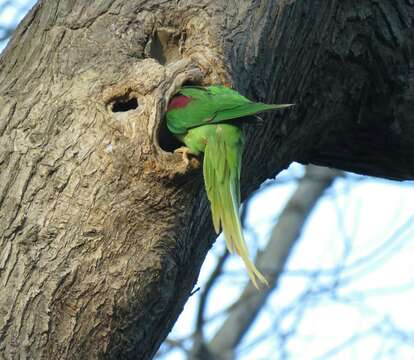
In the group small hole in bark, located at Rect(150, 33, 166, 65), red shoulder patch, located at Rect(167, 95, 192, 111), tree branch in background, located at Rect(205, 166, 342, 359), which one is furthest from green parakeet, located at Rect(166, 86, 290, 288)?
tree branch in background, located at Rect(205, 166, 342, 359)

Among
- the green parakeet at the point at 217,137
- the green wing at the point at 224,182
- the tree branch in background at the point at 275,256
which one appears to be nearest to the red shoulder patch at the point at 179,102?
the green parakeet at the point at 217,137

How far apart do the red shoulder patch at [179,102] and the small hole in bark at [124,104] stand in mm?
123

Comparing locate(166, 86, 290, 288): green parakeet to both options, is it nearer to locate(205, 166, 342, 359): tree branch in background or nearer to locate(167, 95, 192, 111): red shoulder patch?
locate(167, 95, 192, 111): red shoulder patch

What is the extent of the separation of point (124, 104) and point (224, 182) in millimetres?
452

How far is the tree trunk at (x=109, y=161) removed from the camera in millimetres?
2654

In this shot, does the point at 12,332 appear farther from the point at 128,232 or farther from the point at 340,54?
the point at 340,54

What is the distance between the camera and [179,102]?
2840 mm

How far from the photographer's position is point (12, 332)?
2562 millimetres

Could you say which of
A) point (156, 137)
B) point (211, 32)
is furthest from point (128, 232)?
point (211, 32)

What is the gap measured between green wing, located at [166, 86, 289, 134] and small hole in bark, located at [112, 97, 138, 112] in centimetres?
12

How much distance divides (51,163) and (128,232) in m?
0.35

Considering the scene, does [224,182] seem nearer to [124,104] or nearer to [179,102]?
[179,102]

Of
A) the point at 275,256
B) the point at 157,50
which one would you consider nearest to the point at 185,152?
the point at 157,50

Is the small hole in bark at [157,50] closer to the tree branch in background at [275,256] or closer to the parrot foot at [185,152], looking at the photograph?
the parrot foot at [185,152]
